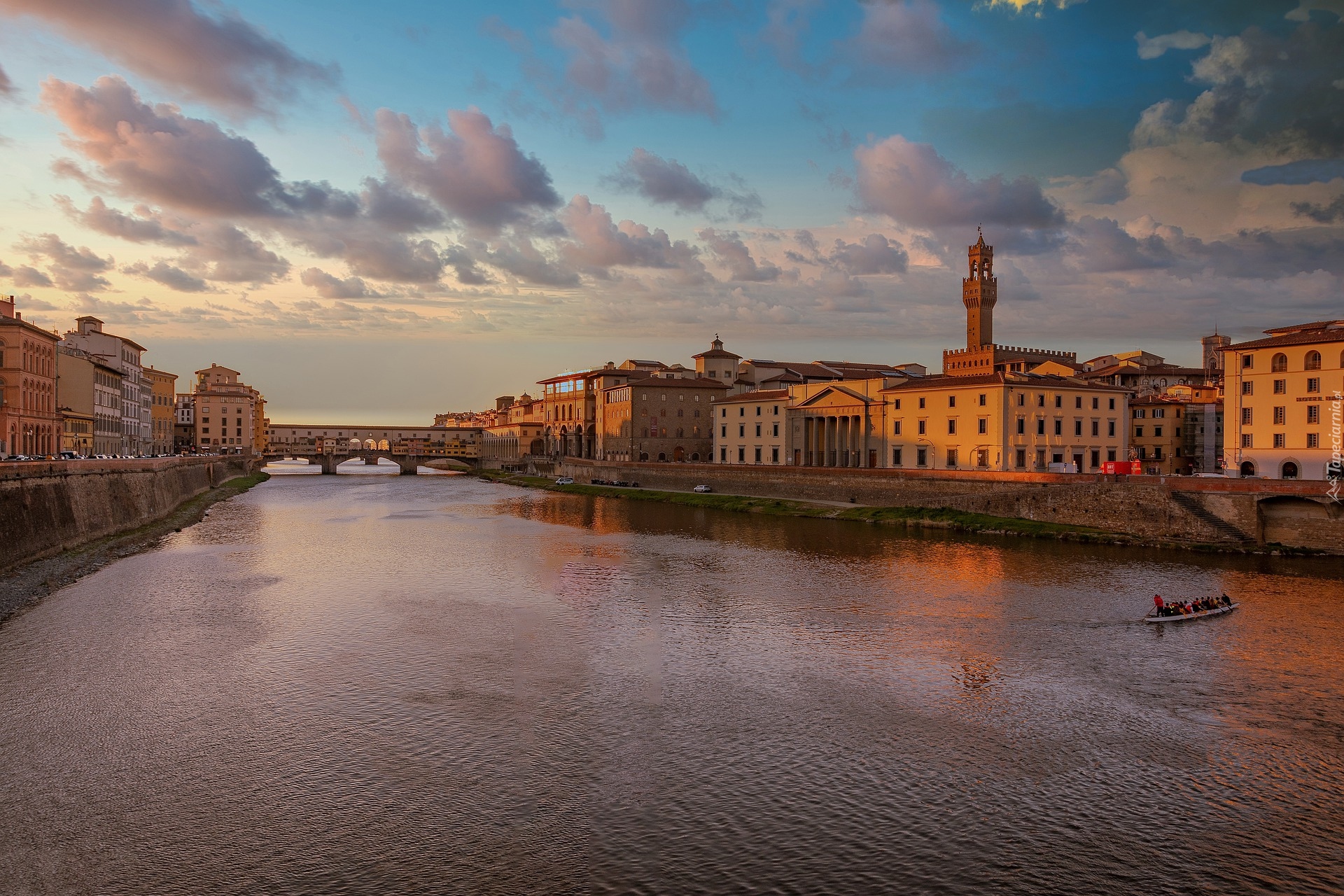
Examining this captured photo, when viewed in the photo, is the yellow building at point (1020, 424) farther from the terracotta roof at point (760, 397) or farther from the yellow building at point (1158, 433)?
the terracotta roof at point (760, 397)

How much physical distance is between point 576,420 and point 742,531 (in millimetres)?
86606

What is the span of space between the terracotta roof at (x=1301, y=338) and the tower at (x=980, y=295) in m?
77.0

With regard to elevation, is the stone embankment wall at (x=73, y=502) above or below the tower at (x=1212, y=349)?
below

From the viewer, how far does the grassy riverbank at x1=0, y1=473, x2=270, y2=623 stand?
3052 cm

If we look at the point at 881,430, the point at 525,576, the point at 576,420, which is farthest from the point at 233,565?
the point at 576,420

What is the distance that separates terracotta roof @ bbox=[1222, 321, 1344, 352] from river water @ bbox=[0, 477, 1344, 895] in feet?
73.6

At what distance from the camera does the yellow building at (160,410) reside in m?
120

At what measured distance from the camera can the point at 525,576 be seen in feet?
127

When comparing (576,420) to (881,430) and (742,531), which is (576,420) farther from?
(742,531)

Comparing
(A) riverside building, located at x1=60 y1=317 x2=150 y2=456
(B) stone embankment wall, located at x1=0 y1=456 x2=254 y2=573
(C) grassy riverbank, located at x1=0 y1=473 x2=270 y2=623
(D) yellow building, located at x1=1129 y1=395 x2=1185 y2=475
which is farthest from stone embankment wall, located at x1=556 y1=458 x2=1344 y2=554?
(A) riverside building, located at x1=60 y1=317 x2=150 y2=456

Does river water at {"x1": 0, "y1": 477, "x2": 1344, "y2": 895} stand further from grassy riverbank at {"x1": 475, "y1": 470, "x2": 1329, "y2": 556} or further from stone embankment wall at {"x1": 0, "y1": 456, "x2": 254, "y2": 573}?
grassy riverbank at {"x1": 475, "y1": 470, "x2": 1329, "y2": 556}

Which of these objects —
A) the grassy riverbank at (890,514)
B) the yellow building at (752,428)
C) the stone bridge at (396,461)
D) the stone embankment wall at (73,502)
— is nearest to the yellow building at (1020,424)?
the grassy riverbank at (890,514)

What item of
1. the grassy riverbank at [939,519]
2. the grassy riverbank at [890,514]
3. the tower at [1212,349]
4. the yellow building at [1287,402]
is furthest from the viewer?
the tower at [1212,349]

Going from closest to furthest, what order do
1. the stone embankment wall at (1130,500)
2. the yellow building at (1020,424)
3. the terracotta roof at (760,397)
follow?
the stone embankment wall at (1130,500), the yellow building at (1020,424), the terracotta roof at (760,397)
